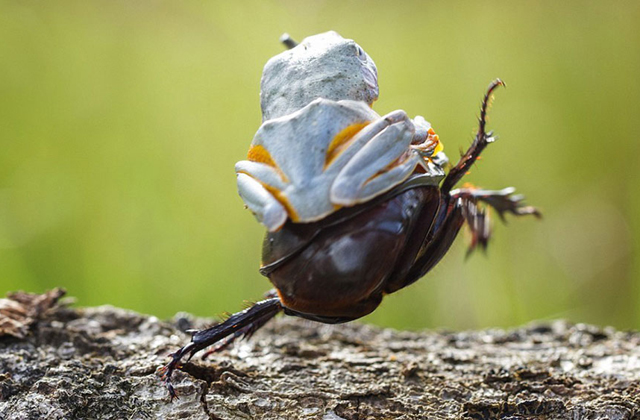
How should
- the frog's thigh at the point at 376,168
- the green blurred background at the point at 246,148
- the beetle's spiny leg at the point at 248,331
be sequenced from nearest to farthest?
1. the frog's thigh at the point at 376,168
2. the beetle's spiny leg at the point at 248,331
3. the green blurred background at the point at 246,148

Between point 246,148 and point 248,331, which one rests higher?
point 246,148

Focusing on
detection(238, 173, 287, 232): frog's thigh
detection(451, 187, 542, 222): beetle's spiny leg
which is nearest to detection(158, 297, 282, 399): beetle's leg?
detection(238, 173, 287, 232): frog's thigh

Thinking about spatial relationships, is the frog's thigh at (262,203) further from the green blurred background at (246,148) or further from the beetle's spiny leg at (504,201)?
the green blurred background at (246,148)

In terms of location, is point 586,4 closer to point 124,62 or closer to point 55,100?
point 124,62

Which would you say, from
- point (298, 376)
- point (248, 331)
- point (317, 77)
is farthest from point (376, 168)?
point (298, 376)

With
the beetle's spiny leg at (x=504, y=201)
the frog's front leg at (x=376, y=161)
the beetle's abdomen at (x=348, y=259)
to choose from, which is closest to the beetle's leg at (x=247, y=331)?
the beetle's abdomen at (x=348, y=259)

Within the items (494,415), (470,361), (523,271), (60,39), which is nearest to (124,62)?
(60,39)

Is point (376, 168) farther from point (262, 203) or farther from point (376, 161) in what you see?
point (262, 203)

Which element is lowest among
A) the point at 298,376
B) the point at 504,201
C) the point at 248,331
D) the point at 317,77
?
the point at 298,376
